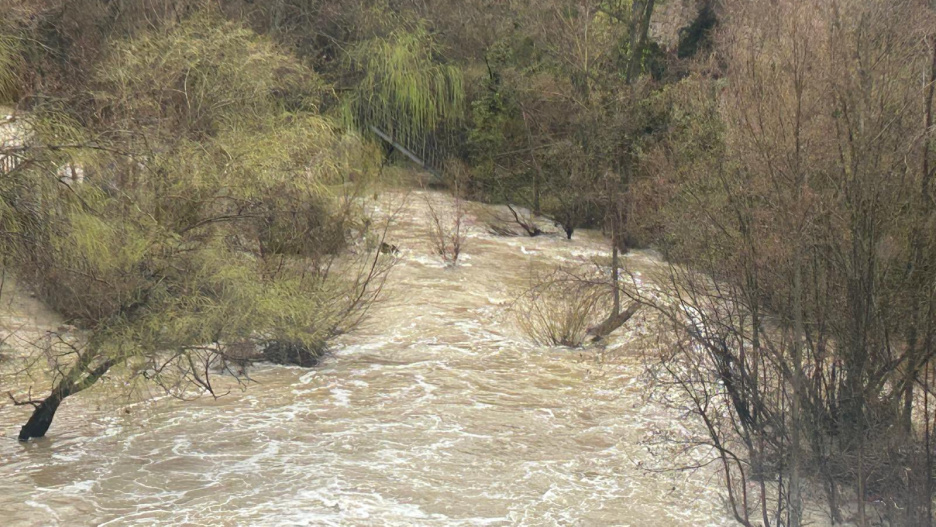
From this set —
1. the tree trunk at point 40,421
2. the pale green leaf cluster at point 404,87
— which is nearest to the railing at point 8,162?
the tree trunk at point 40,421

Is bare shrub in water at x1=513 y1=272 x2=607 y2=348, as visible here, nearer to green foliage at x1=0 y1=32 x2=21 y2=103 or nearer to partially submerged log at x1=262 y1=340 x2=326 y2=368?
partially submerged log at x1=262 y1=340 x2=326 y2=368

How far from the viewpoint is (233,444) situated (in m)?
10.2

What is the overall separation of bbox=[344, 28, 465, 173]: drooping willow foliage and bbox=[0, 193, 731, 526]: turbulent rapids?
33.0ft

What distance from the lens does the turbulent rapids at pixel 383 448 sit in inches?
340

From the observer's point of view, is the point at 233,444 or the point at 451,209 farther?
the point at 451,209

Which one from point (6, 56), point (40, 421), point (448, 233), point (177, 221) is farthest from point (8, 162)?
point (448, 233)

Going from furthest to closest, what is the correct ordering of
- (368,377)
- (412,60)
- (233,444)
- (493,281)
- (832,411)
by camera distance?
(412,60) → (493,281) → (368,377) → (233,444) → (832,411)

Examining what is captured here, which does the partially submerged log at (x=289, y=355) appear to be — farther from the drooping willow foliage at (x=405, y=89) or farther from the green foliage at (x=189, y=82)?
the drooping willow foliage at (x=405, y=89)

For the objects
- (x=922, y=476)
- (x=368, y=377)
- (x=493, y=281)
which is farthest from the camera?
(x=493, y=281)

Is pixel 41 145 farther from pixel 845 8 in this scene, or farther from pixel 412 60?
pixel 412 60

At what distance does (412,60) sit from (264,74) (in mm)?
10497

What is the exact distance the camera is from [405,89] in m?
23.4

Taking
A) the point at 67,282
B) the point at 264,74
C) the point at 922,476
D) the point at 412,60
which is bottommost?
the point at 922,476

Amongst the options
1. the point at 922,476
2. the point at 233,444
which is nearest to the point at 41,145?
the point at 233,444
